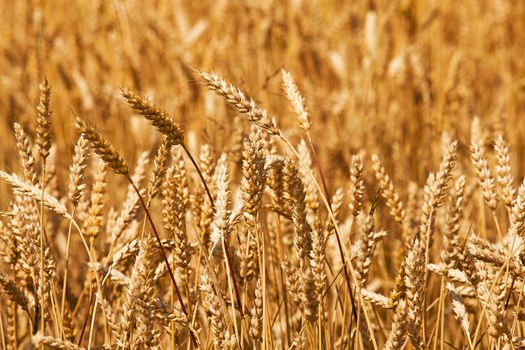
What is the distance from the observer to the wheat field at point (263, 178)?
118 centimetres

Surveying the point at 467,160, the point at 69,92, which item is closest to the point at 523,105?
the point at 467,160

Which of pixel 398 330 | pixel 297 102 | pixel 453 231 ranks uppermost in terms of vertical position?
pixel 297 102

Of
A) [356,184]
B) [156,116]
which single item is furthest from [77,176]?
[356,184]

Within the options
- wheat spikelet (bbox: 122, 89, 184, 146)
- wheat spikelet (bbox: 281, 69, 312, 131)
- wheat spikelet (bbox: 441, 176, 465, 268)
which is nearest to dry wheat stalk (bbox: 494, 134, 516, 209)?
wheat spikelet (bbox: 441, 176, 465, 268)

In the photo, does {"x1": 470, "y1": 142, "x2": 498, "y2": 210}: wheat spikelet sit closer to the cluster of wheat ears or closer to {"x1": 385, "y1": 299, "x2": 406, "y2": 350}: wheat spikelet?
the cluster of wheat ears

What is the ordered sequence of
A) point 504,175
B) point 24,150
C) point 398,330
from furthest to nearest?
point 504,175, point 24,150, point 398,330

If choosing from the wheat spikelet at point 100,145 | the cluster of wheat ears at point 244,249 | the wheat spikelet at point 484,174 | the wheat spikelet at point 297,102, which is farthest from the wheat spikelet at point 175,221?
the wheat spikelet at point 484,174

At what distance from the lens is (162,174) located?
1.22 m

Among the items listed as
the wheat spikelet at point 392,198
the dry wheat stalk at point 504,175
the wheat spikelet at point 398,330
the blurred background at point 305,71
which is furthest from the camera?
the blurred background at point 305,71

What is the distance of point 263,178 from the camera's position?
3.77 ft

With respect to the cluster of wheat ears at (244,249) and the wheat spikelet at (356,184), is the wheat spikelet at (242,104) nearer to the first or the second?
the cluster of wheat ears at (244,249)

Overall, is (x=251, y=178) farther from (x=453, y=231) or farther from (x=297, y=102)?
(x=453, y=231)

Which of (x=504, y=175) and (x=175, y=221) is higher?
(x=504, y=175)

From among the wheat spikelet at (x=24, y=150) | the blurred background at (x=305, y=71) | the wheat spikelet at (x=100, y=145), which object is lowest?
the wheat spikelet at (x=100, y=145)
